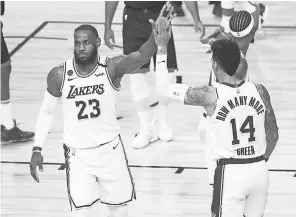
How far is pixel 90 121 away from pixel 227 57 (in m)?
1.17

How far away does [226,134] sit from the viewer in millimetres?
5715

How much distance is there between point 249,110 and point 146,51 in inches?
39.5

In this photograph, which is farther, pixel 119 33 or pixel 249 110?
pixel 119 33

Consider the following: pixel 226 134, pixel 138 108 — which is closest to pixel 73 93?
pixel 226 134

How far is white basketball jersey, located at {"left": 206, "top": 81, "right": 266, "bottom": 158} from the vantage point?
5.67m

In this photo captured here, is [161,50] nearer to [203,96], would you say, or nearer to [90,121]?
[203,96]

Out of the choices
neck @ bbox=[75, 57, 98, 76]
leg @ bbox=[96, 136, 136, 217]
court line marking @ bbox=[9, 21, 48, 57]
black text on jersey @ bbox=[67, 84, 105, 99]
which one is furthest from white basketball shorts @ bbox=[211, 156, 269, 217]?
court line marking @ bbox=[9, 21, 48, 57]

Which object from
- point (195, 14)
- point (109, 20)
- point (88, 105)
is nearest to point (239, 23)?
point (88, 105)

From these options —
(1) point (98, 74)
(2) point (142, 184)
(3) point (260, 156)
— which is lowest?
(2) point (142, 184)

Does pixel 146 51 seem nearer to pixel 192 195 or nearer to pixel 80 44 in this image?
pixel 80 44

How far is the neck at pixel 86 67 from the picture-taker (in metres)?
6.17

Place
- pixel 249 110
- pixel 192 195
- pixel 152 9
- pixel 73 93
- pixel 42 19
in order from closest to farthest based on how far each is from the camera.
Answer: pixel 249 110 < pixel 73 93 < pixel 192 195 < pixel 152 9 < pixel 42 19

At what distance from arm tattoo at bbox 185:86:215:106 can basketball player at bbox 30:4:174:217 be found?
0.65 metres

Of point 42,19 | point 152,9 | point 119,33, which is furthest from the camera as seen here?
point 42,19
